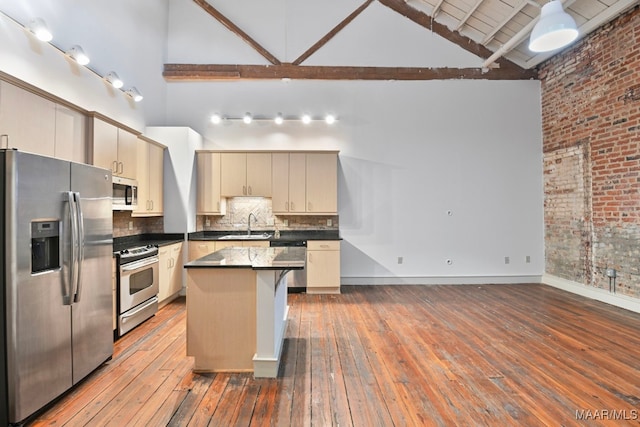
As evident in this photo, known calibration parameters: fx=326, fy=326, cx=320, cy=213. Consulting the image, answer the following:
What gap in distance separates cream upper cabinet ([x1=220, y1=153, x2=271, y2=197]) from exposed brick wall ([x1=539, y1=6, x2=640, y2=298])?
4.93 metres

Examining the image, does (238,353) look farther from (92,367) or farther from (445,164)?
(445,164)

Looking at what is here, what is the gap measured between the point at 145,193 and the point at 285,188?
210cm

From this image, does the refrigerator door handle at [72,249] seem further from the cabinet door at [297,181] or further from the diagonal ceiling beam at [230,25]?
the diagonal ceiling beam at [230,25]

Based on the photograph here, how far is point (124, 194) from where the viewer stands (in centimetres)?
395

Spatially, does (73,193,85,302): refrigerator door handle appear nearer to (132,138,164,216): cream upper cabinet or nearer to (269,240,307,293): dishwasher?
(132,138,164,216): cream upper cabinet

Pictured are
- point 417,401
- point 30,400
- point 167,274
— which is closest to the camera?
point 30,400

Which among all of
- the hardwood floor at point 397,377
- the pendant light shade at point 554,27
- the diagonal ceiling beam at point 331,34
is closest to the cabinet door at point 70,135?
the hardwood floor at point 397,377

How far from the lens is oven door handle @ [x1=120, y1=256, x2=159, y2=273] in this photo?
347 cm

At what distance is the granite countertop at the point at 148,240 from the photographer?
4.27m

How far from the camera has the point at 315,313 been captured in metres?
4.23

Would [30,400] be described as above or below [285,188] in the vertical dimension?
below

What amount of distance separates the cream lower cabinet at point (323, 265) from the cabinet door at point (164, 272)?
6.76ft

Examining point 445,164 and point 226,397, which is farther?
point 445,164

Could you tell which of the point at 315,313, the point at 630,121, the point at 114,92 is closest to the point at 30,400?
the point at 315,313
